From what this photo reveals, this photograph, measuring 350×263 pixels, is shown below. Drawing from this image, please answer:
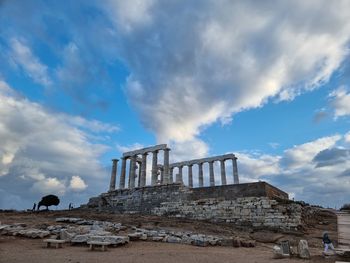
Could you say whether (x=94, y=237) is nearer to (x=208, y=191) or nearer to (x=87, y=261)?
(x=87, y=261)

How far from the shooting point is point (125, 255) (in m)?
12.2

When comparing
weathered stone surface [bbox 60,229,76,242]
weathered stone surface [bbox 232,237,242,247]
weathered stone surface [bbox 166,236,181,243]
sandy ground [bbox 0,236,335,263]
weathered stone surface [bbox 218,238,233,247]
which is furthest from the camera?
weathered stone surface [bbox 166,236,181,243]

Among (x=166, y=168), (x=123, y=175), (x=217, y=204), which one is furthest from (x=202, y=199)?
(x=123, y=175)

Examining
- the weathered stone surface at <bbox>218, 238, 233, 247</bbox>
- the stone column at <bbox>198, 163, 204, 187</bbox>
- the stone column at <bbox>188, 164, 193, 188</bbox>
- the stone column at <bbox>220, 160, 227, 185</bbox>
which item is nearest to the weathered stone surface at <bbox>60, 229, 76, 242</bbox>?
the weathered stone surface at <bbox>218, 238, 233, 247</bbox>

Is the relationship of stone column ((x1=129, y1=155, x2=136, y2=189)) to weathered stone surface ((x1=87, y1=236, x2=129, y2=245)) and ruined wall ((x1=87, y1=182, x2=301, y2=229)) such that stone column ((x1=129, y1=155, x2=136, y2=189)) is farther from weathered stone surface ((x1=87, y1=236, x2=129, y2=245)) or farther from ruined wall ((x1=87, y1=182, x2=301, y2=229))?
weathered stone surface ((x1=87, y1=236, x2=129, y2=245))

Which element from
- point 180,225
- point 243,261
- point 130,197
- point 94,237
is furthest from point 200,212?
point 243,261

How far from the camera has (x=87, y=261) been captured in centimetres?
1044

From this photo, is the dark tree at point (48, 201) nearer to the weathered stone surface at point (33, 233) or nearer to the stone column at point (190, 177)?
the stone column at point (190, 177)

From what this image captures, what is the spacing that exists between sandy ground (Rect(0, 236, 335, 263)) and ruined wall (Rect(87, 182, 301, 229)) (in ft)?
30.4

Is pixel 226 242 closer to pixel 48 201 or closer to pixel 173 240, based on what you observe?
pixel 173 240

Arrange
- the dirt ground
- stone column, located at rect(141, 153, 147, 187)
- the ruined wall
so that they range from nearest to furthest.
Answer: the dirt ground → the ruined wall → stone column, located at rect(141, 153, 147, 187)

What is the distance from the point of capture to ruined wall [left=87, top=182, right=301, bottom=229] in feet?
75.3

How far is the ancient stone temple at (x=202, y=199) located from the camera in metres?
23.3

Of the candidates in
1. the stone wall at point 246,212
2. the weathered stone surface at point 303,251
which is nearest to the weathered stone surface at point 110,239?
the weathered stone surface at point 303,251
